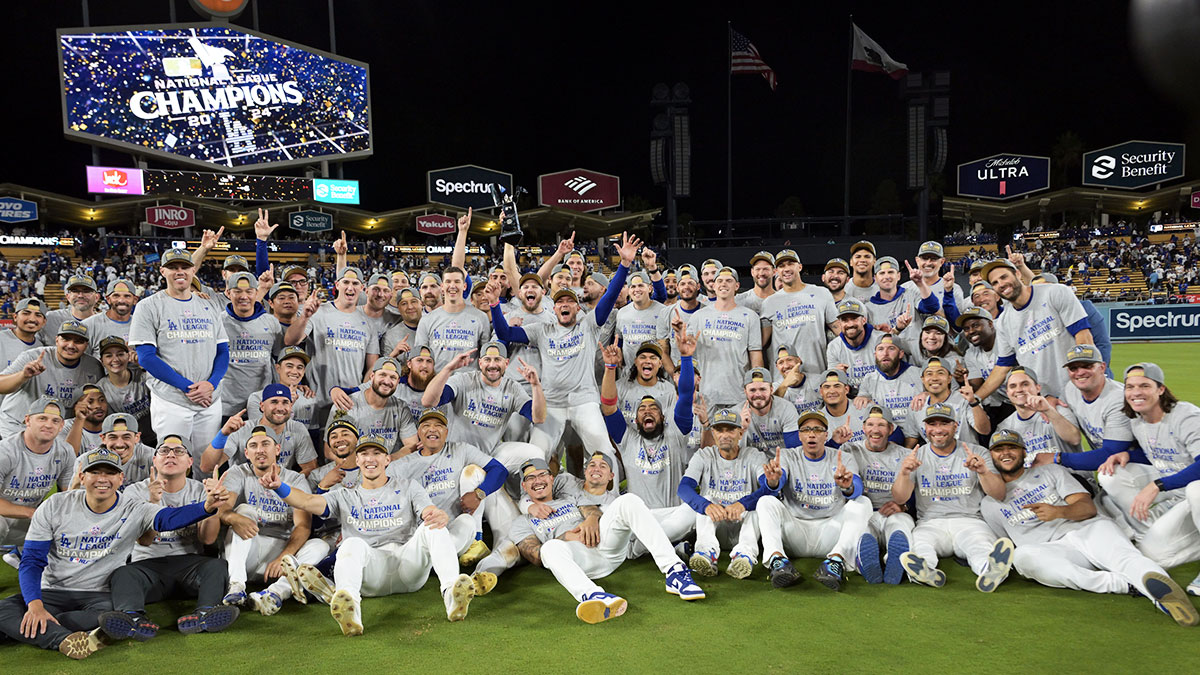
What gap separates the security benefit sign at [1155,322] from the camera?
22266 millimetres

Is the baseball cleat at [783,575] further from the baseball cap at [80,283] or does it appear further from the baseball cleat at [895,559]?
the baseball cap at [80,283]

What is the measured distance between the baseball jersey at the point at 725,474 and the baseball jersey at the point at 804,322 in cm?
156

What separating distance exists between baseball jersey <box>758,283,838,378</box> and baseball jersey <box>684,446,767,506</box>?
1562mm

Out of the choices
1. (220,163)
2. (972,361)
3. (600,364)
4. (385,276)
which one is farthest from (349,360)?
(220,163)

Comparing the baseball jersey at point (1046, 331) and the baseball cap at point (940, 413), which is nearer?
the baseball cap at point (940, 413)

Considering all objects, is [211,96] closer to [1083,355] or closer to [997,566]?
[1083,355]

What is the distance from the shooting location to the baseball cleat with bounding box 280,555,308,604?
17.1 feet

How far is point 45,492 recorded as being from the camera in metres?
6.20

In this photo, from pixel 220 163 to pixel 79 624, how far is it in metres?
33.3

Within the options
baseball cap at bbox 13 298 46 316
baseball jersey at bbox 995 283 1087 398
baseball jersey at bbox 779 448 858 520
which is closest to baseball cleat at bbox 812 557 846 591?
baseball jersey at bbox 779 448 858 520

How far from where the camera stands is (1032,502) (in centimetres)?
584

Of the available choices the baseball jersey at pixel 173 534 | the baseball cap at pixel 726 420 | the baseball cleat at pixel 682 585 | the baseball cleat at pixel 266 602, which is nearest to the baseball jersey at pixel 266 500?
the baseball jersey at pixel 173 534

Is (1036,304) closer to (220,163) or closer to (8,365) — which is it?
(8,365)

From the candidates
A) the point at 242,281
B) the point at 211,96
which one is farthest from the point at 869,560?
the point at 211,96
